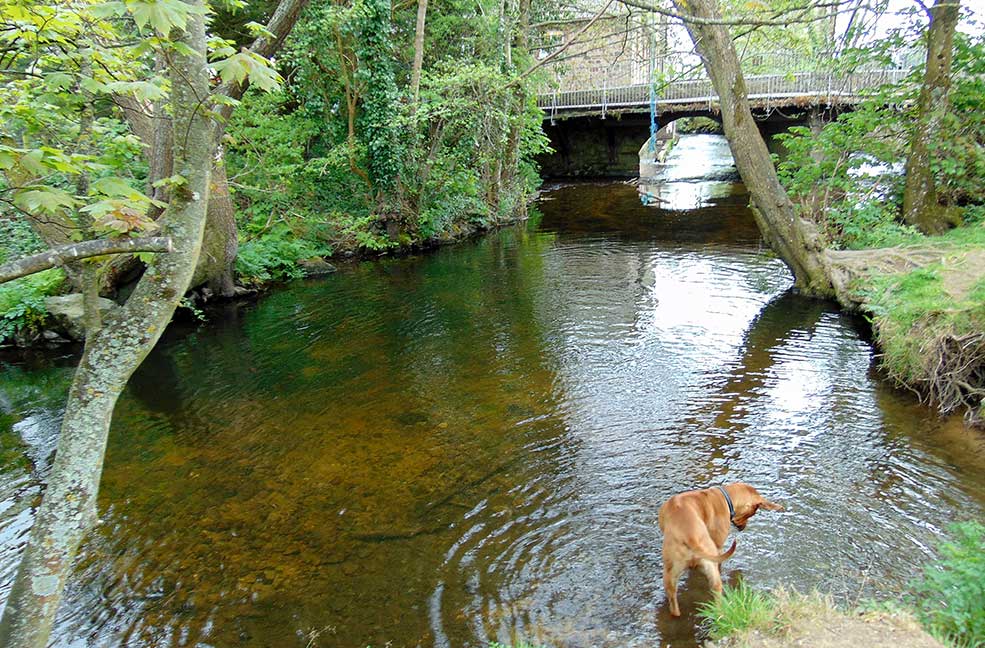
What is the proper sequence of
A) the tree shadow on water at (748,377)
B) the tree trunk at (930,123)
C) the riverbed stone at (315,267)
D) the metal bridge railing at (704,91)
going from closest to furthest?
1. the tree shadow on water at (748,377)
2. the tree trunk at (930,123)
3. the riverbed stone at (315,267)
4. the metal bridge railing at (704,91)

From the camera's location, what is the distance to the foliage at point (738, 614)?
351 centimetres

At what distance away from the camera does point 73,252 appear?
8.84 feet

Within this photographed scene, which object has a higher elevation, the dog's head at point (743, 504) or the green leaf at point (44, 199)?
the green leaf at point (44, 199)

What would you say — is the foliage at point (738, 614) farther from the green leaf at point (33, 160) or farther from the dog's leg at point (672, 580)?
the green leaf at point (33, 160)

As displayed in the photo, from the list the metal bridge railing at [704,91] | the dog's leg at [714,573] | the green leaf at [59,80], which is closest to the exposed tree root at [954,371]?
the dog's leg at [714,573]

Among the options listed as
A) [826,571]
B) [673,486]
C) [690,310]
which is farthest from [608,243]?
[826,571]

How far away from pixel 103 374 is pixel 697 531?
11.5 feet

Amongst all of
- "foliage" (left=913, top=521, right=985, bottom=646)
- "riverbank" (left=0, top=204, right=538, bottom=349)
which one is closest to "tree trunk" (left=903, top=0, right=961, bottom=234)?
"foliage" (left=913, top=521, right=985, bottom=646)

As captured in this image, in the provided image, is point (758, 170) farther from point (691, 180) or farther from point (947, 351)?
point (691, 180)

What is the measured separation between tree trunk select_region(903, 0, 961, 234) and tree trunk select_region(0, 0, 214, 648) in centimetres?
1235

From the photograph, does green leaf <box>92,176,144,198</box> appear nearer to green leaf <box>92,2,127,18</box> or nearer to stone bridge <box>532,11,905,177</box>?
green leaf <box>92,2,127,18</box>

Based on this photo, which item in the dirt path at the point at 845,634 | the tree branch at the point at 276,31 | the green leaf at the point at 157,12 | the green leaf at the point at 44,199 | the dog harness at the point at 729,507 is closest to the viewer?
the green leaf at the point at 157,12

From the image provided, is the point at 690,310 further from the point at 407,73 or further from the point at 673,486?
the point at 407,73

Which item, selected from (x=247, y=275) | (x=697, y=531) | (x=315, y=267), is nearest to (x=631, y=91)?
(x=315, y=267)
